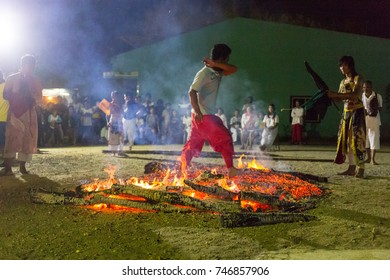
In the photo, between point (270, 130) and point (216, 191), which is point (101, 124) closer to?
point (270, 130)

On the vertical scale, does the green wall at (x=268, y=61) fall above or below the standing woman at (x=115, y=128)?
above

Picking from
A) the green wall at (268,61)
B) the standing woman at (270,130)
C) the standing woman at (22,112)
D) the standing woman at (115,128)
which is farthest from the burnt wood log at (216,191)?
the green wall at (268,61)

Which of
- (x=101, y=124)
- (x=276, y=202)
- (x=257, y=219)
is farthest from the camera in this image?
(x=101, y=124)

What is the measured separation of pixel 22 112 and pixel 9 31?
375 inches

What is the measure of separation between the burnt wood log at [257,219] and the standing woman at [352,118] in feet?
10.9

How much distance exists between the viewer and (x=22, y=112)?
841cm

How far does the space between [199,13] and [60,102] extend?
7298 millimetres

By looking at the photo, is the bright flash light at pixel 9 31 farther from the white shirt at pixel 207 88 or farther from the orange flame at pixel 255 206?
the orange flame at pixel 255 206

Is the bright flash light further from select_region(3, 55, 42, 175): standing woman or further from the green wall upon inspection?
select_region(3, 55, 42, 175): standing woman

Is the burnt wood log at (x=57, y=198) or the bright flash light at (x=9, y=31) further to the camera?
the bright flash light at (x=9, y=31)

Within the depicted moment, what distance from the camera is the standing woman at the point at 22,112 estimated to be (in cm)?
835

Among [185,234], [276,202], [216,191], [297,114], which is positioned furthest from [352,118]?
[297,114]

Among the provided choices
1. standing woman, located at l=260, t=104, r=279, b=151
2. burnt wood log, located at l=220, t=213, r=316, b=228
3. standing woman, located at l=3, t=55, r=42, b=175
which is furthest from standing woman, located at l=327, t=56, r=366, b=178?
standing woman, located at l=260, t=104, r=279, b=151
